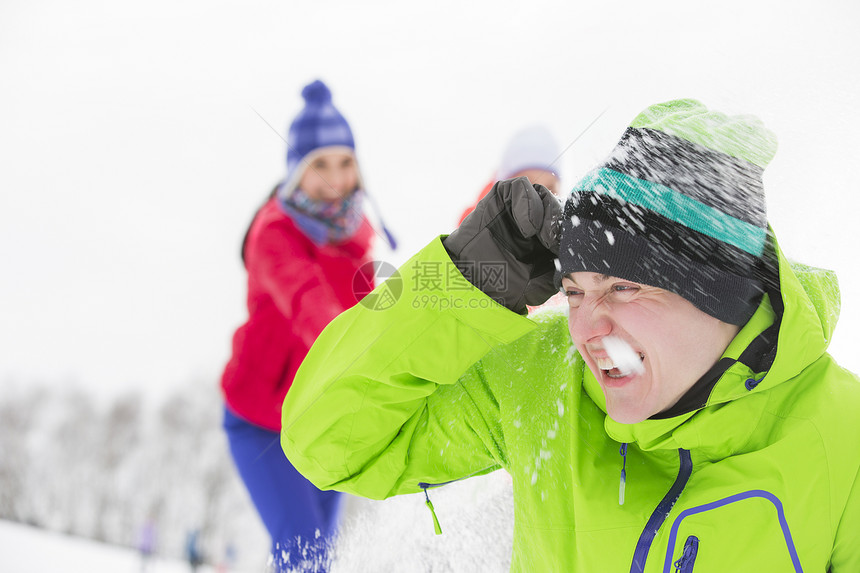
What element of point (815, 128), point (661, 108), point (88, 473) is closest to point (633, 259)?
point (661, 108)

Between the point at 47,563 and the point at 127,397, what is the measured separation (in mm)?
5094

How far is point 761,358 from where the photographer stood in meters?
1.08

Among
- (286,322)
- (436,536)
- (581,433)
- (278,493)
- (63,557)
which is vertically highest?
(581,433)

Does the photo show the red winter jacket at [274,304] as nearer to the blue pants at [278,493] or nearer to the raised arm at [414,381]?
the blue pants at [278,493]

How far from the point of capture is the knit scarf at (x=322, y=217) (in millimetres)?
2628

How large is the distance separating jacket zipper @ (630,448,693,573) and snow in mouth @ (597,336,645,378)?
22 centimetres

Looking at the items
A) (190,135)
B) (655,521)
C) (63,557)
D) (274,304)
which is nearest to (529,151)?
(274,304)

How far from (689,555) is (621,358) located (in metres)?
0.35

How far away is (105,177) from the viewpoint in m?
11.2

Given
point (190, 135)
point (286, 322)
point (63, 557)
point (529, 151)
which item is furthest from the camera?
point (190, 135)

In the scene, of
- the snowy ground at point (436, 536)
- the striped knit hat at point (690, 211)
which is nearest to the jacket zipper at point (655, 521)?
the striped knit hat at point (690, 211)

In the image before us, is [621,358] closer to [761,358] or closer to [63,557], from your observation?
[761,358]

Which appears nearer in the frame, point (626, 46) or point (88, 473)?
point (626, 46)

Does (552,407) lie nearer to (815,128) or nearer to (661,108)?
(661,108)
